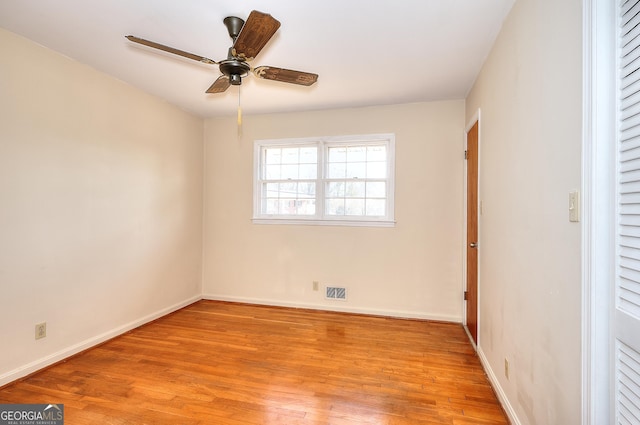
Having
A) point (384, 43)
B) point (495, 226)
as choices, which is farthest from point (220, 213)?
point (495, 226)

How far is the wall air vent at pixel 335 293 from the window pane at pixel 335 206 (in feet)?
3.15

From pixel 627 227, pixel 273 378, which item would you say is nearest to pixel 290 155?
pixel 273 378

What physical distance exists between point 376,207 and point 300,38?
2136 millimetres

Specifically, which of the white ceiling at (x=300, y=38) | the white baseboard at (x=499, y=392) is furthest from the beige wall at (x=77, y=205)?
the white baseboard at (x=499, y=392)

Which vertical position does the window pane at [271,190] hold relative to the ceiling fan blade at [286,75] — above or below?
below

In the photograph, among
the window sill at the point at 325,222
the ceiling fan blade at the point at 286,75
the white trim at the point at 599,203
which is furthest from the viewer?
the window sill at the point at 325,222

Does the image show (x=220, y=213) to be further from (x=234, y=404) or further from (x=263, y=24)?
(x=263, y=24)

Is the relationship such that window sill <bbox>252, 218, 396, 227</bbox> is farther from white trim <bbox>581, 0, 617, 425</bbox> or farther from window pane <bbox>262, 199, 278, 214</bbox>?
white trim <bbox>581, 0, 617, 425</bbox>

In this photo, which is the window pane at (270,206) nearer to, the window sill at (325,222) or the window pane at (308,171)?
the window sill at (325,222)

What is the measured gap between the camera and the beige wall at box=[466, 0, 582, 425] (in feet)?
3.89

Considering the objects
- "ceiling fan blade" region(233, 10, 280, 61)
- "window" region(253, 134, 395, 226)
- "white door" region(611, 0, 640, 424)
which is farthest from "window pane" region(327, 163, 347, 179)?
"white door" region(611, 0, 640, 424)

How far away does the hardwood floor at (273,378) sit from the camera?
1872mm

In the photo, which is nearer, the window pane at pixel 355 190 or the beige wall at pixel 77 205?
the beige wall at pixel 77 205

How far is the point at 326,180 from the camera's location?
3.89m
